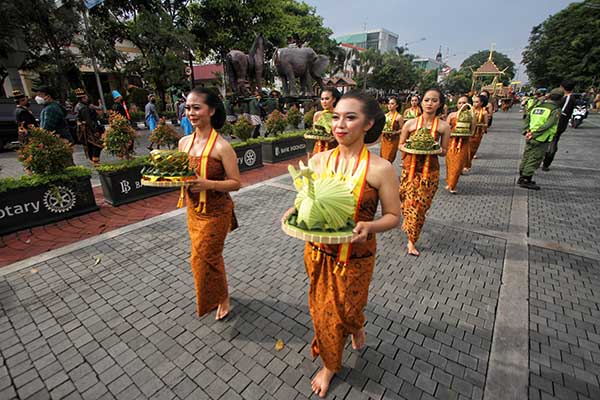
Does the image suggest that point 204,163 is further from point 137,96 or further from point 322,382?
point 137,96

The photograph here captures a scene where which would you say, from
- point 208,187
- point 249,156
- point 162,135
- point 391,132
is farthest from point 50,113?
point 391,132

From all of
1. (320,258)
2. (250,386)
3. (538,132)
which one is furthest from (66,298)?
(538,132)

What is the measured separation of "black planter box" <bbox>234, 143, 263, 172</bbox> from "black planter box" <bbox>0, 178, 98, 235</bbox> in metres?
4.20

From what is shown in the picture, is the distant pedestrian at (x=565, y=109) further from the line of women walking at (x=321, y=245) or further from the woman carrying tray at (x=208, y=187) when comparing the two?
the woman carrying tray at (x=208, y=187)

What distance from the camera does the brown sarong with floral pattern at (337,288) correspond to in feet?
7.11

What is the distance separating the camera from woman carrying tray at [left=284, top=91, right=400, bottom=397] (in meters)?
2.01

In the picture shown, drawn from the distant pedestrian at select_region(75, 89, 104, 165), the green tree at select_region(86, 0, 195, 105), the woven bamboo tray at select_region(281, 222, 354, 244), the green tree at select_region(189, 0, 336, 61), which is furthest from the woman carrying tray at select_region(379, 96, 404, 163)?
the green tree at select_region(189, 0, 336, 61)

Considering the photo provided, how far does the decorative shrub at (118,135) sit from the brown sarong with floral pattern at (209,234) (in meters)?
4.55

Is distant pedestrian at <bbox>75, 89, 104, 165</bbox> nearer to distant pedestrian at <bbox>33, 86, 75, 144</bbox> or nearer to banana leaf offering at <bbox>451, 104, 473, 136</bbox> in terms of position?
distant pedestrian at <bbox>33, 86, 75, 144</bbox>

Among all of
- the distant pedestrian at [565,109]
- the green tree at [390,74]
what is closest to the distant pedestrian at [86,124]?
the distant pedestrian at [565,109]

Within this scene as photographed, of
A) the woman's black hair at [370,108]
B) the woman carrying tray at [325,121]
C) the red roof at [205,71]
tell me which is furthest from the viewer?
the red roof at [205,71]

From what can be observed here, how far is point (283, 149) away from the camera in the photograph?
36.0 ft

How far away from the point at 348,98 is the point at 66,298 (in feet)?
13.4

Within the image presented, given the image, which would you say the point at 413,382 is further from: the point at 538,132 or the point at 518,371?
the point at 538,132
